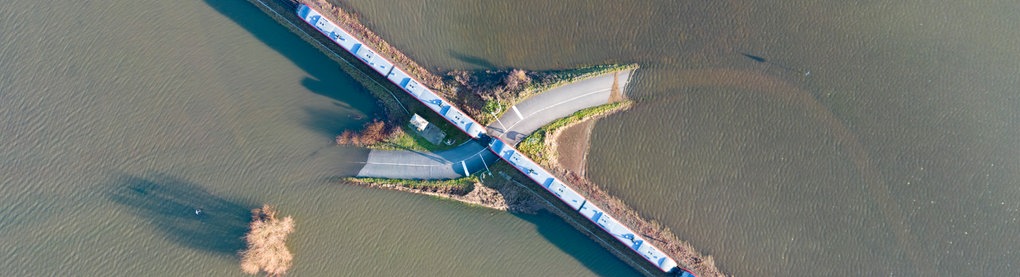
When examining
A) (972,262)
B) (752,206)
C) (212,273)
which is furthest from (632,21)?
(212,273)

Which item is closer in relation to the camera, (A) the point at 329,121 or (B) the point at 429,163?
(B) the point at 429,163

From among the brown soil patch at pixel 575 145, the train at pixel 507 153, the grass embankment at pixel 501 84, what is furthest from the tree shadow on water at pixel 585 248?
the grass embankment at pixel 501 84

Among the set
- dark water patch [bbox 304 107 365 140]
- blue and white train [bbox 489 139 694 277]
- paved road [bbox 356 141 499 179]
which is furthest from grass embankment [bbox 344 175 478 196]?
dark water patch [bbox 304 107 365 140]

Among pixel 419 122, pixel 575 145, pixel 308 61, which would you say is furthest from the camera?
pixel 308 61

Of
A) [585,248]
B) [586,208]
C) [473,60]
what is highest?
[473,60]

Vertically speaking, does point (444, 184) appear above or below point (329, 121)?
above

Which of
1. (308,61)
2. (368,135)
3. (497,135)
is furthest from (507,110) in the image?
(308,61)

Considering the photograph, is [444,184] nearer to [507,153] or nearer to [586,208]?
[507,153]

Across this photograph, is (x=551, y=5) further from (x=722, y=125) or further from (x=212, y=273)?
(x=212, y=273)
